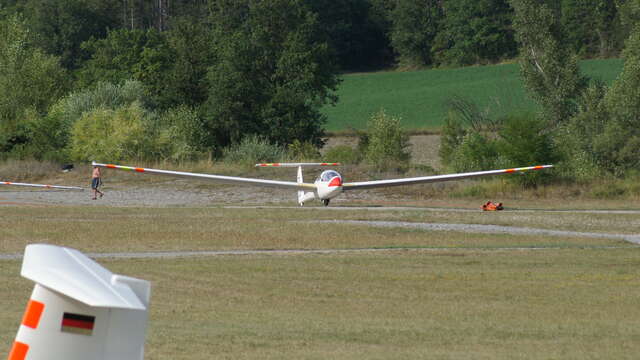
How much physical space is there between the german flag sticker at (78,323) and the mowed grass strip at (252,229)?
1761cm

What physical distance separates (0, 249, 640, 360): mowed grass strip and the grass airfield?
29mm

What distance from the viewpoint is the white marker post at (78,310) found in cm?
317

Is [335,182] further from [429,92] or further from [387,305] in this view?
[429,92]

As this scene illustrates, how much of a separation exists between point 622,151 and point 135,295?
47.8 metres

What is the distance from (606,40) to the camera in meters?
104

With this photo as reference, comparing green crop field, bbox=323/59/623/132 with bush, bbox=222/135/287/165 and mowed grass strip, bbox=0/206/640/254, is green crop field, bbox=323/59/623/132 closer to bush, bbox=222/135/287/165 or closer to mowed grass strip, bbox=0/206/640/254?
bush, bbox=222/135/287/165

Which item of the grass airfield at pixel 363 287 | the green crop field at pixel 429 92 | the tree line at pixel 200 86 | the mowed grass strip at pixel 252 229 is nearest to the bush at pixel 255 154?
the tree line at pixel 200 86

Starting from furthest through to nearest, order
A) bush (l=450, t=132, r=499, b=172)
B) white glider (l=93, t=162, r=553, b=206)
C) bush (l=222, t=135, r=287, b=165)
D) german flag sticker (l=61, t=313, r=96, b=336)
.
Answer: bush (l=222, t=135, r=287, b=165), bush (l=450, t=132, r=499, b=172), white glider (l=93, t=162, r=553, b=206), german flag sticker (l=61, t=313, r=96, b=336)

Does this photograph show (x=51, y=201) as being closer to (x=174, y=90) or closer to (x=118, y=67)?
(x=174, y=90)

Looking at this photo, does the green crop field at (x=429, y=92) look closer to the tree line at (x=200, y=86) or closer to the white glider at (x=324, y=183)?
the tree line at (x=200, y=86)

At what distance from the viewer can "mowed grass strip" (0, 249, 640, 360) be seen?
32.7 feet

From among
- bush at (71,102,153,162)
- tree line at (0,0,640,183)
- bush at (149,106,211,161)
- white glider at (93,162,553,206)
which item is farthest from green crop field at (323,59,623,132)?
white glider at (93,162,553,206)

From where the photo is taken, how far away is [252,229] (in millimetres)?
25688

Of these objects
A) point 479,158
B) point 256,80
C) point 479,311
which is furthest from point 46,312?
point 256,80
